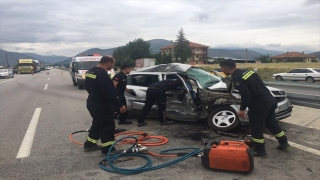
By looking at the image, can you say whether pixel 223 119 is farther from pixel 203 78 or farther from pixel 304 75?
pixel 304 75

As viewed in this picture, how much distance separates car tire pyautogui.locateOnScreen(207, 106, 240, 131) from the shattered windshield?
77cm

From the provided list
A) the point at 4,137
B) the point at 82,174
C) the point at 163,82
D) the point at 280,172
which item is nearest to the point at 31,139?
the point at 4,137

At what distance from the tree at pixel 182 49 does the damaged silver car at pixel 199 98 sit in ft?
265

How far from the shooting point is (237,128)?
242 inches

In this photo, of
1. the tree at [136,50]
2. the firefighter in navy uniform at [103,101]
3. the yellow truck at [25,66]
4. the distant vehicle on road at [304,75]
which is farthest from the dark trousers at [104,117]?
the tree at [136,50]

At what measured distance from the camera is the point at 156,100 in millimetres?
6840

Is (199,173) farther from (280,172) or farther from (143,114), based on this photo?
(143,114)

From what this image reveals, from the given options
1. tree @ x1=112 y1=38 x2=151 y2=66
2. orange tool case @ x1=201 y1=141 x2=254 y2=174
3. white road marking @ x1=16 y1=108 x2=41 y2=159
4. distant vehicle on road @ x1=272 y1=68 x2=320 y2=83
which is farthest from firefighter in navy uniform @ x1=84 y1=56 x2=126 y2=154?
tree @ x1=112 y1=38 x2=151 y2=66

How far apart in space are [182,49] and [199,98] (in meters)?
88.5

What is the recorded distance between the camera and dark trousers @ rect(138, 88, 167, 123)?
6.71 meters

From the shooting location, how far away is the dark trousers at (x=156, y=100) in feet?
22.0

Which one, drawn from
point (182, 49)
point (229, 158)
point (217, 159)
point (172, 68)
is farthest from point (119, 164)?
point (182, 49)

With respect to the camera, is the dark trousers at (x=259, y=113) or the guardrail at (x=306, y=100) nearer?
the dark trousers at (x=259, y=113)

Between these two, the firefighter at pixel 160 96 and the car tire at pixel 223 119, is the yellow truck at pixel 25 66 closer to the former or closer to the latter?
the firefighter at pixel 160 96
